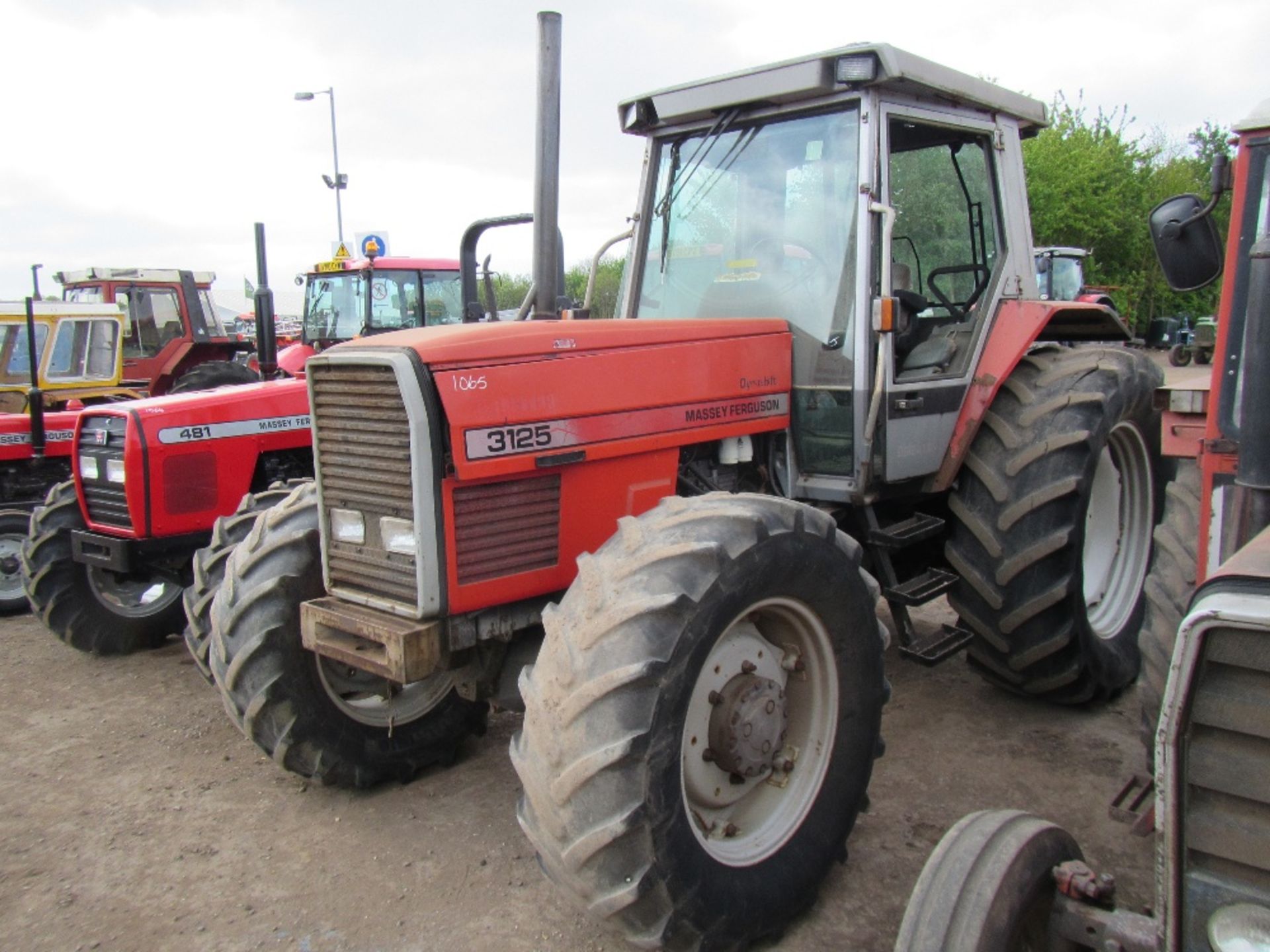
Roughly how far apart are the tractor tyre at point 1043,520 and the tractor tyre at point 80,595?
416cm

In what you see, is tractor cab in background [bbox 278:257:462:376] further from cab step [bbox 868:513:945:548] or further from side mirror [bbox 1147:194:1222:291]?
side mirror [bbox 1147:194:1222:291]

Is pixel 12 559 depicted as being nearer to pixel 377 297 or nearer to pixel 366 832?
pixel 377 297

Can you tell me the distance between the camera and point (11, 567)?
266 inches

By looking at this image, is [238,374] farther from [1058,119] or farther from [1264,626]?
[1058,119]

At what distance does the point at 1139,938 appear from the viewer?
1755mm

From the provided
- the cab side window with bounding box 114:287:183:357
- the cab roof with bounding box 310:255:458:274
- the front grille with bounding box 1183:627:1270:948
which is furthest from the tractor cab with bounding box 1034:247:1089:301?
the front grille with bounding box 1183:627:1270:948

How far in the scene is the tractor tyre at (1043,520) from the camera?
12.7ft

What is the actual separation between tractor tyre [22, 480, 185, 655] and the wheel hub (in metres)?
3.85

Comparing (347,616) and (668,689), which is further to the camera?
(347,616)

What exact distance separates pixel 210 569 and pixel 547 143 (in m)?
2.21

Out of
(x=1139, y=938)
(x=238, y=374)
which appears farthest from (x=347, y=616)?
(x=238, y=374)

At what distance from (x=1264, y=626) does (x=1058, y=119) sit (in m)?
27.0

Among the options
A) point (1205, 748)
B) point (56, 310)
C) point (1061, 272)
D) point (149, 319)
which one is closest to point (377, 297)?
point (56, 310)

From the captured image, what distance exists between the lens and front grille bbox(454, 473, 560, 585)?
114 inches
